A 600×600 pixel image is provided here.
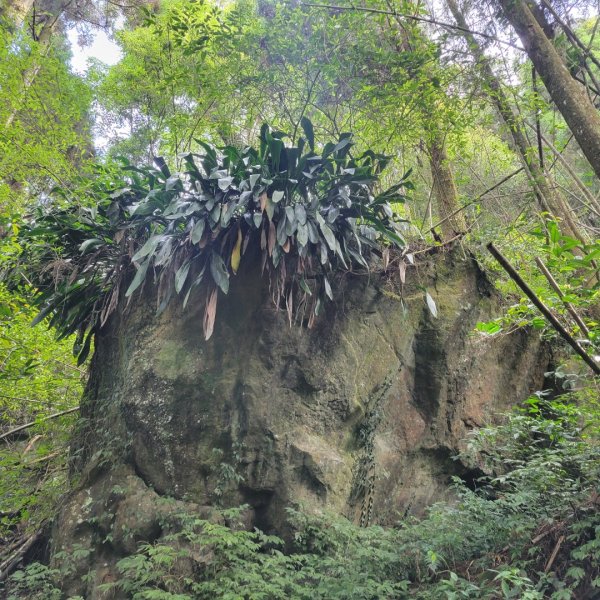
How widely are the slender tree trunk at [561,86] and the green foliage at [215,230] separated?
1.42 meters

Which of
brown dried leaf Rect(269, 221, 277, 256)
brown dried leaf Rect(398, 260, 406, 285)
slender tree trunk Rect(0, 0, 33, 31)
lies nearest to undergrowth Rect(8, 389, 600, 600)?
brown dried leaf Rect(398, 260, 406, 285)

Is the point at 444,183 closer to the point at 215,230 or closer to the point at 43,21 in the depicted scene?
the point at 215,230

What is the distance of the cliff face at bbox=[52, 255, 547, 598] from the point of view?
3.28 metres

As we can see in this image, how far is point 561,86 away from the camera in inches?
144

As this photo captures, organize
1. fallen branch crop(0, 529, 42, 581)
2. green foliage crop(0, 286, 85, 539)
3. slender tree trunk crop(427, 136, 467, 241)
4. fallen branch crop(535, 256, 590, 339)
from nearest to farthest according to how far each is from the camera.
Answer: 1. fallen branch crop(535, 256, 590, 339)
2. fallen branch crop(0, 529, 42, 581)
3. green foliage crop(0, 286, 85, 539)
4. slender tree trunk crop(427, 136, 467, 241)

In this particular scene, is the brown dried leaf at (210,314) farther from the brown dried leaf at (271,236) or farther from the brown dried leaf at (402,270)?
the brown dried leaf at (402,270)

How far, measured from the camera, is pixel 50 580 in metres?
3.07

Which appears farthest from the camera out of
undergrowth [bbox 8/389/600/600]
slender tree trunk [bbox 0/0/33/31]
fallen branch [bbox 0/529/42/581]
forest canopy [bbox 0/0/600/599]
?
slender tree trunk [bbox 0/0/33/31]

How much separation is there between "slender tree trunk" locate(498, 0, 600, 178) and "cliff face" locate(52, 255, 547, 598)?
5.18 ft

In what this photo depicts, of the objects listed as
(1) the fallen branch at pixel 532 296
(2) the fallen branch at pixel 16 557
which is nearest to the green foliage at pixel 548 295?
(1) the fallen branch at pixel 532 296

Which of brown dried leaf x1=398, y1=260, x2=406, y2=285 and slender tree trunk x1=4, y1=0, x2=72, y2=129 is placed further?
slender tree trunk x1=4, y1=0, x2=72, y2=129

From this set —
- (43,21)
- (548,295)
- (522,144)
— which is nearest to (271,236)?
(548,295)

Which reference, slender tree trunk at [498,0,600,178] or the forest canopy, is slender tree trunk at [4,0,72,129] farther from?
slender tree trunk at [498,0,600,178]

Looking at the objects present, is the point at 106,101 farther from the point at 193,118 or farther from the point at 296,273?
the point at 296,273
